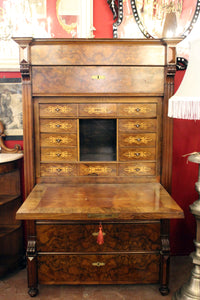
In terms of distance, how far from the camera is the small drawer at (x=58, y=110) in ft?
8.50

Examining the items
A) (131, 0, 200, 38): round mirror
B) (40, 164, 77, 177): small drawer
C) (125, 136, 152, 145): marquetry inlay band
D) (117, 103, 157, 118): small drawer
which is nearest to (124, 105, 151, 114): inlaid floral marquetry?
(117, 103, 157, 118): small drawer

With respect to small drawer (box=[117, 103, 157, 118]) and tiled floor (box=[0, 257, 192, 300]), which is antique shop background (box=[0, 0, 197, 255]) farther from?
small drawer (box=[117, 103, 157, 118])

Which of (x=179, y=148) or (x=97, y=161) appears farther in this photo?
(x=179, y=148)

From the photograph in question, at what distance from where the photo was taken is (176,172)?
3291 mm

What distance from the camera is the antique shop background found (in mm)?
3031

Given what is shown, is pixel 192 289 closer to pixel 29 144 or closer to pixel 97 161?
pixel 97 161

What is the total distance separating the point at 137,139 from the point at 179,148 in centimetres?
80

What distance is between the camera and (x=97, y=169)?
8.70 feet

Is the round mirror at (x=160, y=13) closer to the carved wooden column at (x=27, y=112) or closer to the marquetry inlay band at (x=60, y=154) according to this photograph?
the carved wooden column at (x=27, y=112)

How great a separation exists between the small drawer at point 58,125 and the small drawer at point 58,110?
0.05 metres

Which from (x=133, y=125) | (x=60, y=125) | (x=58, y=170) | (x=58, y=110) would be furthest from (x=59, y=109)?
(x=133, y=125)

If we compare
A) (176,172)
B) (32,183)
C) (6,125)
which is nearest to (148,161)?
(176,172)

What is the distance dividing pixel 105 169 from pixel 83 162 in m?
0.20

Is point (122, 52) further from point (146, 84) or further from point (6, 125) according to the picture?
point (6, 125)
